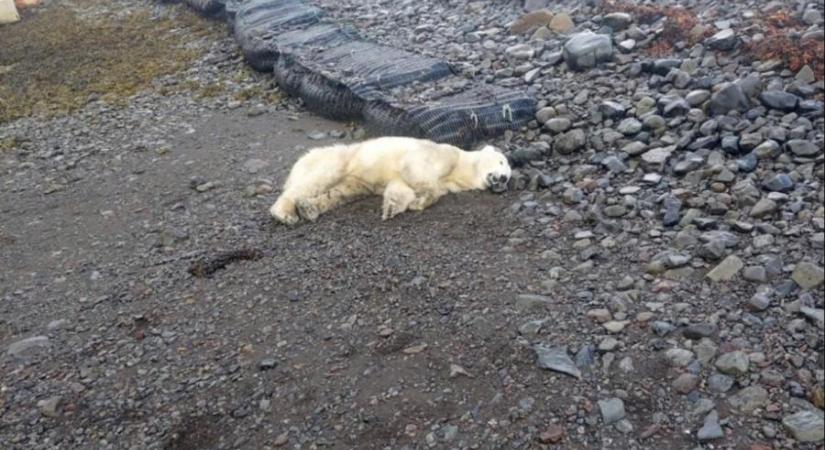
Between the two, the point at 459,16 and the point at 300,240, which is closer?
the point at 300,240

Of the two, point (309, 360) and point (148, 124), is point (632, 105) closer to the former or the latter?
point (309, 360)

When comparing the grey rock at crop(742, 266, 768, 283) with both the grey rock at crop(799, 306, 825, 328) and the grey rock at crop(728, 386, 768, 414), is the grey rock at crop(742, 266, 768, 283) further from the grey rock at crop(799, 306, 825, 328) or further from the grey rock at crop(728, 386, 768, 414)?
the grey rock at crop(728, 386, 768, 414)

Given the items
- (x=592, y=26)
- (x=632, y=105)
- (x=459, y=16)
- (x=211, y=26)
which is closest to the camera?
(x=632, y=105)

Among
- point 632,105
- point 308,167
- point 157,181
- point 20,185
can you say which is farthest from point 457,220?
point 20,185

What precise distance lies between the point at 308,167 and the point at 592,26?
3794mm

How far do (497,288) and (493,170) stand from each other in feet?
4.89

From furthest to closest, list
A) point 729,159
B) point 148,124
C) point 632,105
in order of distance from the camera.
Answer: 1. point 148,124
2. point 632,105
3. point 729,159

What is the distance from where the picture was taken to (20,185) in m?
8.23

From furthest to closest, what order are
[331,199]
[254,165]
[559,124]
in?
[254,165] < [559,124] < [331,199]

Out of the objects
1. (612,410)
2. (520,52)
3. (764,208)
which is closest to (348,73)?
(520,52)

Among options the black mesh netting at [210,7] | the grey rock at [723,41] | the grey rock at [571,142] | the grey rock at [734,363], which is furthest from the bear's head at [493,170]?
the black mesh netting at [210,7]

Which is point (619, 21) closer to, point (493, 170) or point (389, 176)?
point (493, 170)

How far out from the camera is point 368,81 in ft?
27.7

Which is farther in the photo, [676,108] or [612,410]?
[676,108]
